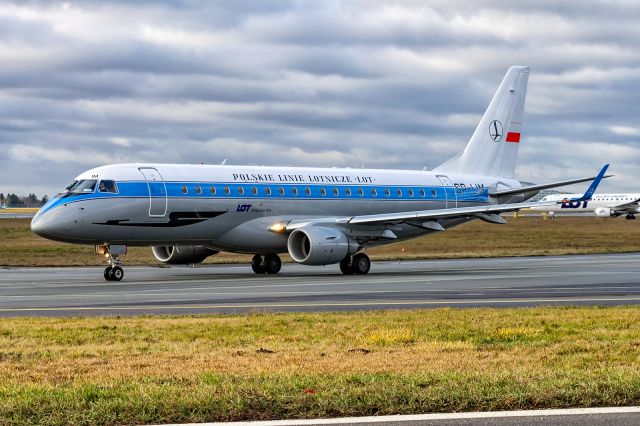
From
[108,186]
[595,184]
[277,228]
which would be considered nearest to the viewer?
[108,186]

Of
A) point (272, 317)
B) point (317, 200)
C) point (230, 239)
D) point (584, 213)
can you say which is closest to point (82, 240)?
point (230, 239)

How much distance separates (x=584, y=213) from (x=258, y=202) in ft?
371

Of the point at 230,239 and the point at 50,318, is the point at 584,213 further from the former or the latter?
the point at 50,318

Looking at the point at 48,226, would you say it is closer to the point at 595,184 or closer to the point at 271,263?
the point at 271,263

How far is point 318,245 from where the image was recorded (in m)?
33.4

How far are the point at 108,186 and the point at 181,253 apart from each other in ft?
20.0

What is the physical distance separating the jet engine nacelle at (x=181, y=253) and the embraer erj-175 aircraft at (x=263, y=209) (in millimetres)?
34

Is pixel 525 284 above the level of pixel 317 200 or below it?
below

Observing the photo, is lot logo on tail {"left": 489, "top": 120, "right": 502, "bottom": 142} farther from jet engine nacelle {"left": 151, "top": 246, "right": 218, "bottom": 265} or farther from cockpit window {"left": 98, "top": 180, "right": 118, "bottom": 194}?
cockpit window {"left": 98, "top": 180, "right": 118, "bottom": 194}

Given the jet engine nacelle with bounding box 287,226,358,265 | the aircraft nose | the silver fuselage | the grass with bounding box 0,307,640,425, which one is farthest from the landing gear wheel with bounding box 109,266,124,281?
the grass with bounding box 0,307,640,425

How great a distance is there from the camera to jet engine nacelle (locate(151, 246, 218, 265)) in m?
36.9

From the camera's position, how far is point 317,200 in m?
36.7

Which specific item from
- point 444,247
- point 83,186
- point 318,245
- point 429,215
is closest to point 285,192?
point 318,245

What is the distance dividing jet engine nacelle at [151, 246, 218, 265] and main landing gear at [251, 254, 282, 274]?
4.82ft
